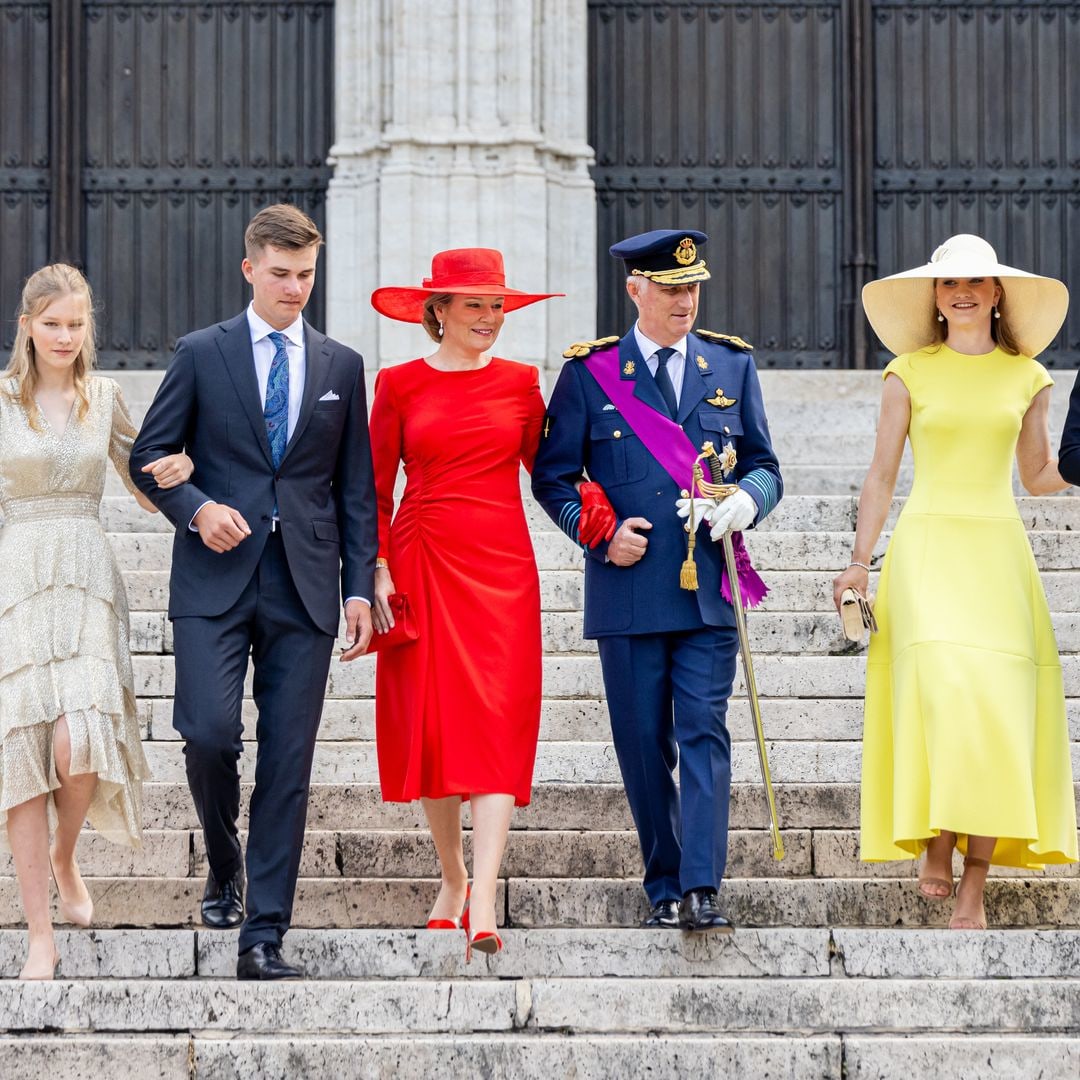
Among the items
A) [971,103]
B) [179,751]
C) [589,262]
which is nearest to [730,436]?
[179,751]

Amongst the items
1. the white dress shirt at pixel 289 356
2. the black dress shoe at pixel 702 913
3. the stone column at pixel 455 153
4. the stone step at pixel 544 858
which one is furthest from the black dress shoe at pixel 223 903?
the stone column at pixel 455 153

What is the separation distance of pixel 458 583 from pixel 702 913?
1.13 metres

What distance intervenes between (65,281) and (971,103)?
302 inches

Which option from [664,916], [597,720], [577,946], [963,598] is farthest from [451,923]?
[963,598]

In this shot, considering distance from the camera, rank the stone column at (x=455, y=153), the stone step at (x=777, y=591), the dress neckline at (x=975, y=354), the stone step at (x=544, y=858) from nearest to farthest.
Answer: the dress neckline at (x=975, y=354) → the stone step at (x=544, y=858) → the stone step at (x=777, y=591) → the stone column at (x=455, y=153)

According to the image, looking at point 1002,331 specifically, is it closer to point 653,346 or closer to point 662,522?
point 653,346

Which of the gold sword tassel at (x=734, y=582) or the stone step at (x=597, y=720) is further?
the stone step at (x=597, y=720)

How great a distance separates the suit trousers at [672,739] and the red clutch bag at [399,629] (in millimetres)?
540

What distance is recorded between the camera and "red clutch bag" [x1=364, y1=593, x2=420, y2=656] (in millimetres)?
5797

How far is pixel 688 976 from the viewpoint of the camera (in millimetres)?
5465

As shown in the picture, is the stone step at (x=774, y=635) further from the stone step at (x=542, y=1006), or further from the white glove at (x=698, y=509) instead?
the stone step at (x=542, y=1006)

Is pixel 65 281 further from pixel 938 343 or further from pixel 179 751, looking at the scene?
pixel 938 343

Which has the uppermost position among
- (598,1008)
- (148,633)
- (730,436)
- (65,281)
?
(65,281)

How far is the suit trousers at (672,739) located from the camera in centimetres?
561
